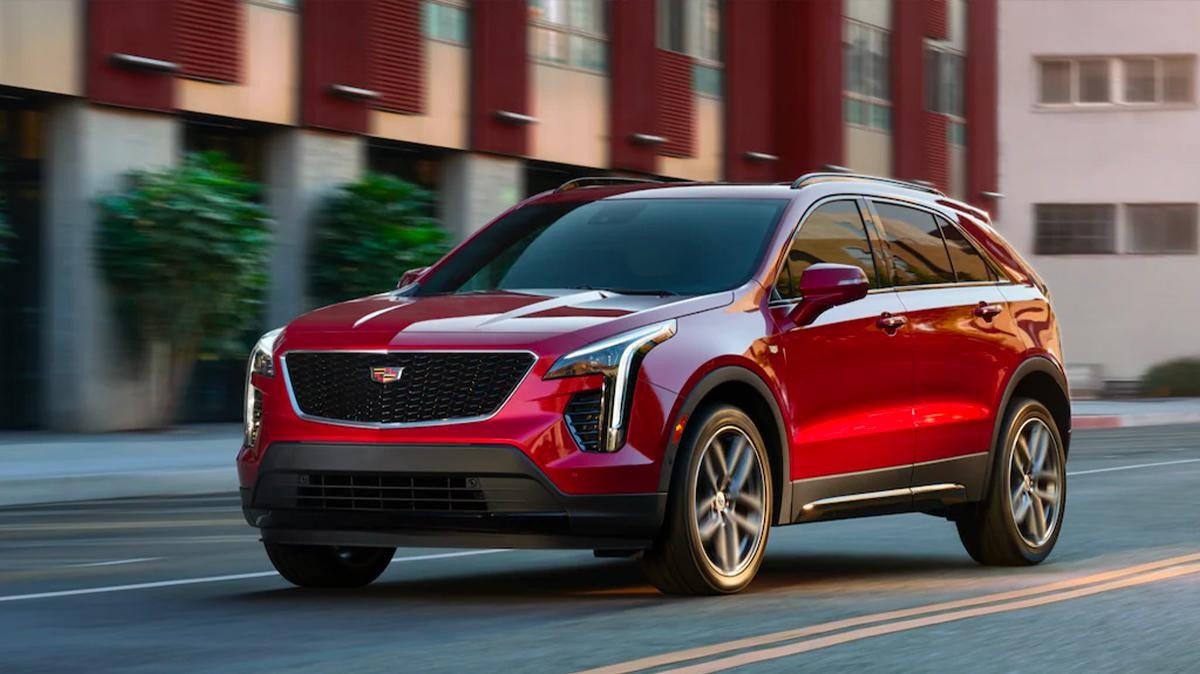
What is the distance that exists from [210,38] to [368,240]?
2964 millimetres

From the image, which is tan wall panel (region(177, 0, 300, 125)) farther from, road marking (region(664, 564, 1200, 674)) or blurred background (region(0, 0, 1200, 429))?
road marking (region(664, 564, 1200, 674))

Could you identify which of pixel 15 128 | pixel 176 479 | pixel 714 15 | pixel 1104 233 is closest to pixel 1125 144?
pixel 1104 233

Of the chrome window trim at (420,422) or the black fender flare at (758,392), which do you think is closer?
the chrome window trim at (420,422)

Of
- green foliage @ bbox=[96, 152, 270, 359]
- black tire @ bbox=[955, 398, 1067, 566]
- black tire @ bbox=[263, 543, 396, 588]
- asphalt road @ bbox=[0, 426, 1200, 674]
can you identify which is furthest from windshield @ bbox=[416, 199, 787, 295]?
green foliage @ bbox=[96, 152, 270, 359]

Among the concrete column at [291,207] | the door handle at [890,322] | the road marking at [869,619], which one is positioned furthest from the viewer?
the concrete column at [291,207]

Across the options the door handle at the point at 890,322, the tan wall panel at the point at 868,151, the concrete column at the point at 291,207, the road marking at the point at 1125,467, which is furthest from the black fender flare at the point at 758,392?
the tan wall panel at the point at 868,151

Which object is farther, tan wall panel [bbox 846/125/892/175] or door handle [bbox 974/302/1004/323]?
tan wall panel [bbox 846/125/892/175]

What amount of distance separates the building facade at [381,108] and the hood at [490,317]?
41.8 ft

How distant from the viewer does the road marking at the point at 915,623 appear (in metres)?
7.29

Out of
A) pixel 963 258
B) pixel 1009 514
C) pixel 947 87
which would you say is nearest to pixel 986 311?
pixel 963 258

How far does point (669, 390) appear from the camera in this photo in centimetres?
866

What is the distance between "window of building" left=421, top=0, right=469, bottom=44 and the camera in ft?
90.8

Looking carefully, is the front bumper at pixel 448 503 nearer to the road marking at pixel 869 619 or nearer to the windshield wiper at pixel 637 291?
the road marking at pixel 869 619

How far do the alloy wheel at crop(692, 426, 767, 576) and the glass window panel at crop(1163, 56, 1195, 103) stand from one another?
48711 millimetres
